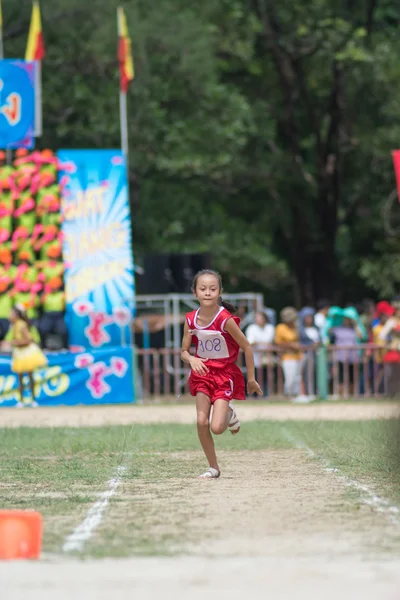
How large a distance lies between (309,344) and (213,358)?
14.7 meters

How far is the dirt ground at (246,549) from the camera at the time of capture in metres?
5.59

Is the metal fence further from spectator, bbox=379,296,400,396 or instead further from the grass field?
the grass field

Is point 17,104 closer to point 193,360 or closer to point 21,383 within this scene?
point 21,383

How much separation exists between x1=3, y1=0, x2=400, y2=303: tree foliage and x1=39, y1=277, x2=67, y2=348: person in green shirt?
8542 millimetres

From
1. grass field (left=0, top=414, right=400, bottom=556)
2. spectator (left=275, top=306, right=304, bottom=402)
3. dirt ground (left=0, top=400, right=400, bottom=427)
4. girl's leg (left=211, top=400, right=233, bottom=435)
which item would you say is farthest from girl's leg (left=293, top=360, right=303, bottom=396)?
girl's leg (left=211, top=400, right=233, bottom=435)

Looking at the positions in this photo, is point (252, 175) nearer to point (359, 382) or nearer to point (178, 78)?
point (178, 78)

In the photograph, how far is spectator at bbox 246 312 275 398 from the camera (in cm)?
2536

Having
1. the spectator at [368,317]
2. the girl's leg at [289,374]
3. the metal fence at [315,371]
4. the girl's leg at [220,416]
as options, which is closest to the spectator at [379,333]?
the metal fence at [315,371]

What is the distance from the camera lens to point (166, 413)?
2162 centimetres

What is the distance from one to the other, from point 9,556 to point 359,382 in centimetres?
1951

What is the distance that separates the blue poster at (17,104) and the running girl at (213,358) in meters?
16.4

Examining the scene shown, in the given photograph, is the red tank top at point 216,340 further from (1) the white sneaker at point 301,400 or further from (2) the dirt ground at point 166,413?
(1) the white sneaker at point 301,400

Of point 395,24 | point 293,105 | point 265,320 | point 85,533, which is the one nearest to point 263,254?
point 293,105

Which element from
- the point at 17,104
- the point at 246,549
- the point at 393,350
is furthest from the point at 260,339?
the point at 246,549
